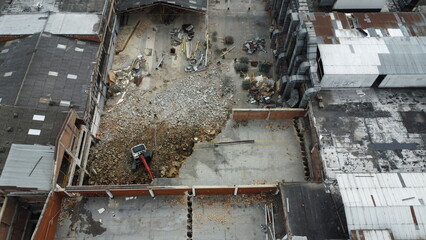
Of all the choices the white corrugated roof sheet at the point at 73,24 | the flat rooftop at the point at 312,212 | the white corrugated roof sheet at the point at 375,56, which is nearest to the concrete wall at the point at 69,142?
the white corrugated roof sheet at the point at 73,24

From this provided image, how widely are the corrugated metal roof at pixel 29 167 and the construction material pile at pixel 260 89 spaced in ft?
87.4

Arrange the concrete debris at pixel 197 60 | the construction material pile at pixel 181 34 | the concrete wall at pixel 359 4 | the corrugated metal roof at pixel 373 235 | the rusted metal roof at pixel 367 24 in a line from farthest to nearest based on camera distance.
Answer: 1. the construction material pile at pixel 181 34
2. the concrete debris at pixel 197 60
3. the concrete wall at pixel 359 4
4. the rusted metal roof at pixel 367 24
5. the corrugated metal roof at pixel 373 235

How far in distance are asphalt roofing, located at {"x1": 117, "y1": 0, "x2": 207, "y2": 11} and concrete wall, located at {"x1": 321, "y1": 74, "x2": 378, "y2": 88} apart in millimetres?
23964

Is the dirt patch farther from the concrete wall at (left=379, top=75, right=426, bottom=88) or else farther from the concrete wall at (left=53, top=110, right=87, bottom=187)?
the concrete wall at (left=379, top=75, right=426, bottom=88)

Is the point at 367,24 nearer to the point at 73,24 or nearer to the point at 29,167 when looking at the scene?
the point at 73,24

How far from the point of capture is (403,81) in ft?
126

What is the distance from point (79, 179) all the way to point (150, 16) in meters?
31.7

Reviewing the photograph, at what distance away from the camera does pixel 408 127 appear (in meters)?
36.5

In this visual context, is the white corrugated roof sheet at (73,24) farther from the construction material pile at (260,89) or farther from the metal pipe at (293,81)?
the metal pipe at (293,81)

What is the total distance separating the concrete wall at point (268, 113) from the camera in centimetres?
3975

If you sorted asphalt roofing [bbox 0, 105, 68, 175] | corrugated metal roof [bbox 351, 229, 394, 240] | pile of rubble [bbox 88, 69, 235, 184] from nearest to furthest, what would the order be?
corrugated metal roof [bbox 351, 229, 394, 240]
asphalt roofing [bbox 0, 105, 68, 175]
pile of rubble [bbox 88, 69, 235, 184]

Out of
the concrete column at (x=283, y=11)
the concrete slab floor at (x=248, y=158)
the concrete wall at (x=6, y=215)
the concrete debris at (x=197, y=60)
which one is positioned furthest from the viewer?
the concrete debris at (x=197, y=60)

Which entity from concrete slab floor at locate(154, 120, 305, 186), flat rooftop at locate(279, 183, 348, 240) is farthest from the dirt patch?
flat rooftop at locate(279, 183, 348, 240)

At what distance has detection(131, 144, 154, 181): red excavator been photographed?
37531 mm
